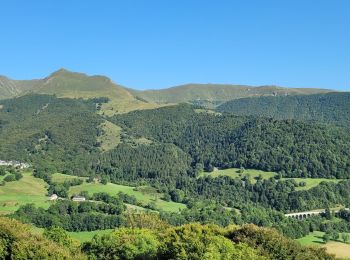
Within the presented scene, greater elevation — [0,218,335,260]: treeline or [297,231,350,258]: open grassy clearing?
[0,218,335,260]: treeline

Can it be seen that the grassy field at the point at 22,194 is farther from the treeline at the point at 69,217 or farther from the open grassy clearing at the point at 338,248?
the open grassy clearing at the point at 338,248

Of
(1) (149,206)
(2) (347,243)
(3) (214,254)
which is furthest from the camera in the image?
(1) (149,206)

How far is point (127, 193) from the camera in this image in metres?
184

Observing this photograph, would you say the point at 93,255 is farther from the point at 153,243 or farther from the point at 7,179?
the point at 7,179

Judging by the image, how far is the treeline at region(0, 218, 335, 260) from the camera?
65.5m

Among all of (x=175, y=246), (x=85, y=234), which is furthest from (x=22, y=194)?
(x=175, y=246)

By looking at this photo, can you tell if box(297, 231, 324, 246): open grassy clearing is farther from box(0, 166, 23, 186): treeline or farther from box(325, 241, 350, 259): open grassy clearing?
box(0, 166, 23, 186): treeline

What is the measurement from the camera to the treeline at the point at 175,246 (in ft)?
215

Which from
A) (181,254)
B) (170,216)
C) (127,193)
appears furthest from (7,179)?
(181,254)

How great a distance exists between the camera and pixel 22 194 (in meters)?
171

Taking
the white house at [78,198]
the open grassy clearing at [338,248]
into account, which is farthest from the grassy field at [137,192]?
the open grassy clearing at [338,248]

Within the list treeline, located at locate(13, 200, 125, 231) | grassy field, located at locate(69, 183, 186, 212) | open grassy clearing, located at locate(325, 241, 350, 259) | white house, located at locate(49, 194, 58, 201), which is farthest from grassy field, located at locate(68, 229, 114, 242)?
open grassy clearing, located at locate(325, 241, 350, 259)

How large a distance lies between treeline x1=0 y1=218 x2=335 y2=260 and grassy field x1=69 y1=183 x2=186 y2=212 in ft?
295

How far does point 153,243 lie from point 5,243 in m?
20.8
